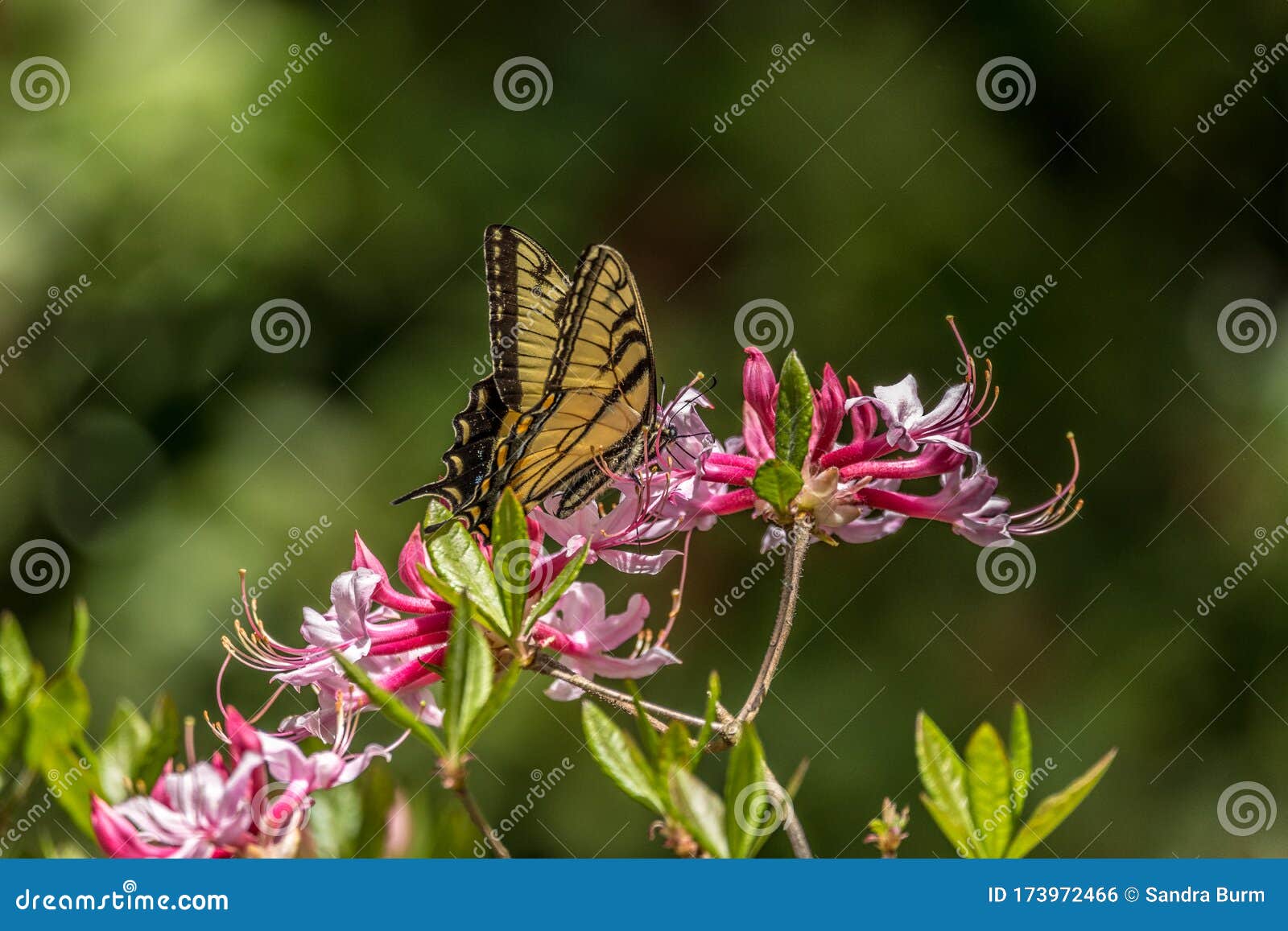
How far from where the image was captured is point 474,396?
5.98 ft

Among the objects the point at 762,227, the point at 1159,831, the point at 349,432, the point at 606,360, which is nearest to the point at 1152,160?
the point at 762,227

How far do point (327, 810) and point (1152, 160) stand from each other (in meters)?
3.74

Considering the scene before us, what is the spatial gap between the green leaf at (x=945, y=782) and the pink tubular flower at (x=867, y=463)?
41 centimetres

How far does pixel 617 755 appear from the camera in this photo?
98 cm
